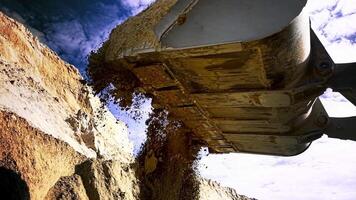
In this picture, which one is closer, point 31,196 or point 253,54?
point 253,54

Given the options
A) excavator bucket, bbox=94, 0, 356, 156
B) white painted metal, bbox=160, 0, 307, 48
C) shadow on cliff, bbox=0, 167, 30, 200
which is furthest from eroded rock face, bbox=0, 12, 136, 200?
white painted metal, bbox=160, 0, 307, 48

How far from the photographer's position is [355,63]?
2.71 metres

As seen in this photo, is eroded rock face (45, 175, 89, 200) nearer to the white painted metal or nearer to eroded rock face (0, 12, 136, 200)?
eroded rock face (0, 12, 136, 200)

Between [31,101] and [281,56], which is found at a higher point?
[31,101]

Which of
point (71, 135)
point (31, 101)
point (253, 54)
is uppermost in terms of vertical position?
point (31, 101)

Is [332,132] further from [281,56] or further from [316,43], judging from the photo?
[281,56]

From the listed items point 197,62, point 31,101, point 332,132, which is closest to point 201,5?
point 197,62

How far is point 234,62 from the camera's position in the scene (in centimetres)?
259

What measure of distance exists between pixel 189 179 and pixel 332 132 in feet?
6.04

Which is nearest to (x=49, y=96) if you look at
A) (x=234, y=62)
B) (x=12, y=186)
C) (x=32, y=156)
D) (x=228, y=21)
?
(x=32, y=156)

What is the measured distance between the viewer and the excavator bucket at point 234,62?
7.82ft

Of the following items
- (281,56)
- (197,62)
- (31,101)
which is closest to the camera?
(281,56)

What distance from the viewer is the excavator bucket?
238 centimetres

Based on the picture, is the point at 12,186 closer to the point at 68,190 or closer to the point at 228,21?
the point at 68,190
